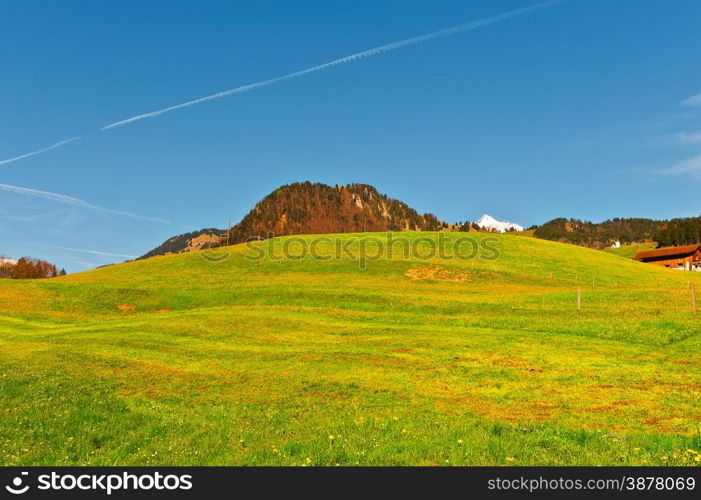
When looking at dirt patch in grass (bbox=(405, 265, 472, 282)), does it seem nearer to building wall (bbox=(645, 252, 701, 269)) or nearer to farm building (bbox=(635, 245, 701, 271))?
farm building (bbox=(635, 245, 701, 271))

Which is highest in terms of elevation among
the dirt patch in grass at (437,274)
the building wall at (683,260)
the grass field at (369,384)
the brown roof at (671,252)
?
the brown roof at (671,252)

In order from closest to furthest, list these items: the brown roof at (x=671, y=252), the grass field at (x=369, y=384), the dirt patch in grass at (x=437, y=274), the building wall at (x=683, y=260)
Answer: the grass field at (x=369, y=384) < the dirt patch in grass at (x=437, y=274) < the building wall at (x=683, y=260) < the brown roof at (x=671, y=252)

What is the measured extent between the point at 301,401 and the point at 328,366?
343 inches

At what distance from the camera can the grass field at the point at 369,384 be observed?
13.0 m

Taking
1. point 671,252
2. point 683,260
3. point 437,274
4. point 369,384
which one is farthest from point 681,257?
point 369,384

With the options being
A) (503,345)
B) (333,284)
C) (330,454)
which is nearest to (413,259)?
(333,284)

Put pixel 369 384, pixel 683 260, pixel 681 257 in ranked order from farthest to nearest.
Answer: pixel 681 257
pixel 683 260
pixel 369 384

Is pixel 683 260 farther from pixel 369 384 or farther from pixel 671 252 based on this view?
pixel 369 384

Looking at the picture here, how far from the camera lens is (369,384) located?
23.3 m

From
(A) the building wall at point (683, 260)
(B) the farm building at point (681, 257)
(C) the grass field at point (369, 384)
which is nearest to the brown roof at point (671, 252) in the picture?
(B) the farm building at point (681, 257)

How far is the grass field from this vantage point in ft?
42.6

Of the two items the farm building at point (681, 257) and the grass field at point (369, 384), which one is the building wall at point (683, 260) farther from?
the grass field at point (369, 384)

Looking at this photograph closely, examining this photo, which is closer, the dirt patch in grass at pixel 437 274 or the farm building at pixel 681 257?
the dirt patch in grass at pixel 437 274
